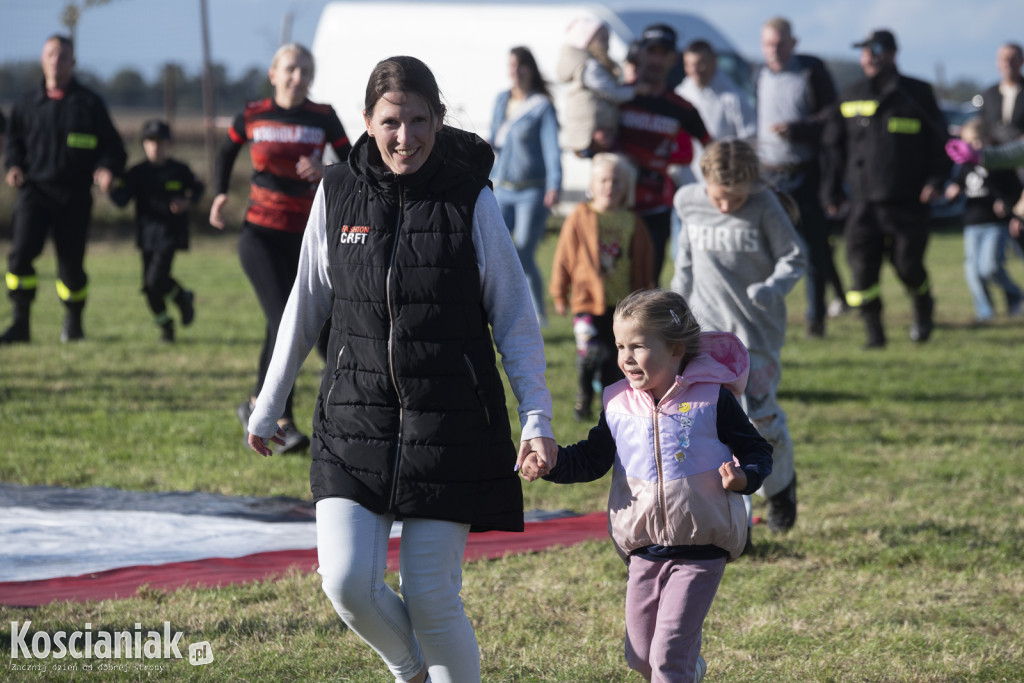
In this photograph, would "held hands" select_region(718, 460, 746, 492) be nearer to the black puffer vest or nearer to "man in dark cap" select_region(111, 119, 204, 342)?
the black puffer vest

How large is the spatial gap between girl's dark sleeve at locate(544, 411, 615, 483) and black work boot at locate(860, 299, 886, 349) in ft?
24.8

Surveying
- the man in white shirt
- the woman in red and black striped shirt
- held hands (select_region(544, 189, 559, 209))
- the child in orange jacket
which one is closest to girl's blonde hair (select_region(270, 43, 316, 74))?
the woman in red and black striped shirt

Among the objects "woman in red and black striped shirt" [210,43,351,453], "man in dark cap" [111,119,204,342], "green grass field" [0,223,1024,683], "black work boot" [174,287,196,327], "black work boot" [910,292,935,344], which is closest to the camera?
"green grass field" [0,223,1024,683]

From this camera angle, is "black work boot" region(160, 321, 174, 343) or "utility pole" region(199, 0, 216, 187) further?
"utility pole" region(199, 0, 216, 187)

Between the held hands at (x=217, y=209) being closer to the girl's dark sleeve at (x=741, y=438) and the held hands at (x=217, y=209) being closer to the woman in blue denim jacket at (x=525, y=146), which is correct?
the woman in blue denim jacket at (x=525, y=146)

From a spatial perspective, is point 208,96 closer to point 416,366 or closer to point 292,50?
point 292,50

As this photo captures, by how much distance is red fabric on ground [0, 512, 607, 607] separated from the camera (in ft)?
14.8

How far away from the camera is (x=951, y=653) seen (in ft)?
13.2

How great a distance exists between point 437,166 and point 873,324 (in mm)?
8049

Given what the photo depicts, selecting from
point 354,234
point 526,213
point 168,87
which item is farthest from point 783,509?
point 168,87

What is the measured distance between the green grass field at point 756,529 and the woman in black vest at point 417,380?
2.78 ft

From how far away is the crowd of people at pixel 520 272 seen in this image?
312 centimetres

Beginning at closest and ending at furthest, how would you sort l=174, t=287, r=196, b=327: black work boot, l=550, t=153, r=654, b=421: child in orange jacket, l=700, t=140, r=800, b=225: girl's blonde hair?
l=700, t=140, r=800, b=225: girl's blonde hair
l=550, t=153, r=654, b=421: child in orange jacket
l=174, t=287, r=196, b=327: black work boot

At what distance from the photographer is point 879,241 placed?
10453 millimetres
